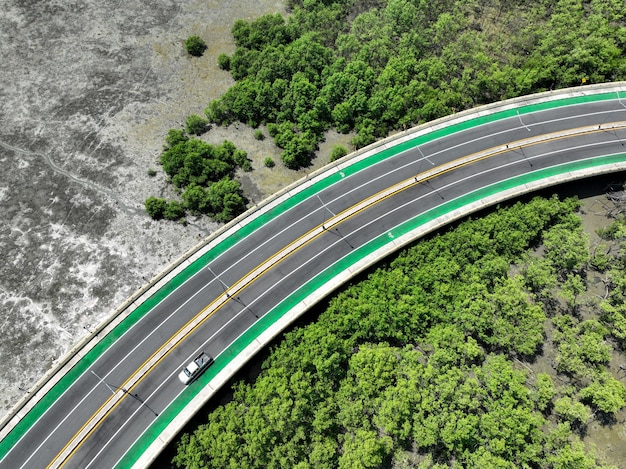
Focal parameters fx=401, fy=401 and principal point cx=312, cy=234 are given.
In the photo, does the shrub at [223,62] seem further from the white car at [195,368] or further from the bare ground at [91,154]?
the white car at [195,368]

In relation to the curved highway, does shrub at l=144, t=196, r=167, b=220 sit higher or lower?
higher

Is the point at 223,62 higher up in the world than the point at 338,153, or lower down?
higher up

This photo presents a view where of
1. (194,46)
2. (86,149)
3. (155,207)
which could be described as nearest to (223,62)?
(194,46)

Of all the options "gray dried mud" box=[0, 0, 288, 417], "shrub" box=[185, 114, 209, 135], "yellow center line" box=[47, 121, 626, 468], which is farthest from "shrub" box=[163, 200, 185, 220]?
"yellow center line" box=[47, 121, 626, 468]

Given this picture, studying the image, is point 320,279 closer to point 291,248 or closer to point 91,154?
point 291,248

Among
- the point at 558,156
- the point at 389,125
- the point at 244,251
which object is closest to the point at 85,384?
the point at 244,251

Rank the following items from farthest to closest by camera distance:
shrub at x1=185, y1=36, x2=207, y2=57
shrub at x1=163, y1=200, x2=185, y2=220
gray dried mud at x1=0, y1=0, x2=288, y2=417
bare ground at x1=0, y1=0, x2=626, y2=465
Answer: shrub at x1=185, y1=36, x2=207, y2=57
shrub at x1=163, y1=200, x2=185, y2=220
gray dried mud at x1=0, y1=0, x2=288, y2=417
bare ground at x1=0, y1=0, x2=626, y2=465

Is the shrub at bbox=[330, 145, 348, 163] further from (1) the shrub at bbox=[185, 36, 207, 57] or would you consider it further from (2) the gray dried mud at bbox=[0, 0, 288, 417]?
(1) the shrub at bbox=[185, 36, 207, 57]
